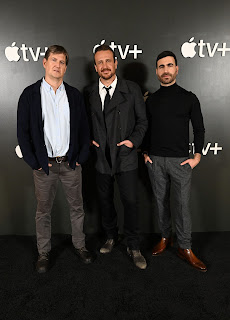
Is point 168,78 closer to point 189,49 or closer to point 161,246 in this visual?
point 189,49

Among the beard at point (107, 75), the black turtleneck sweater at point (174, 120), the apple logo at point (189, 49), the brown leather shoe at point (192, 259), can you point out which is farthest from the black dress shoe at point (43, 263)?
the apple logo at point (189, 49)

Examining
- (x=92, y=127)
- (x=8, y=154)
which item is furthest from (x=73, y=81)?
(x=8, y=154)

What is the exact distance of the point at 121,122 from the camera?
2199 mm

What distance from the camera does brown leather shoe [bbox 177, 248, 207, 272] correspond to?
7.19 feet

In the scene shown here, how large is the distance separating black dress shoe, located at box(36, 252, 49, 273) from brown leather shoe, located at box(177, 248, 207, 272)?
117cm

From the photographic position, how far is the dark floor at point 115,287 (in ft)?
5.82

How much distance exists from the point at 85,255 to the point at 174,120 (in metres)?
1.40

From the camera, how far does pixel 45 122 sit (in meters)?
2.09

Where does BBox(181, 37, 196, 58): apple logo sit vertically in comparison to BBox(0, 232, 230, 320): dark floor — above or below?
above

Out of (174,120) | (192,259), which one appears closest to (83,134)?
(174,120)

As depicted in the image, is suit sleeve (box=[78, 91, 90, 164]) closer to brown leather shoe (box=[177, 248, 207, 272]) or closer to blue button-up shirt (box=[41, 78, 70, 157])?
blue button-up shirt (box=[41, 78, 70, 157])

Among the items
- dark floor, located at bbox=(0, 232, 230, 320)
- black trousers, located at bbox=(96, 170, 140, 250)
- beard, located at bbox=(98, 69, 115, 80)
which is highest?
beard, located at bbox=(98, 69, 115, 80)

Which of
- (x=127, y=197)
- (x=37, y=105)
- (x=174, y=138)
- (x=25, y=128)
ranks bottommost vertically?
(x=127, y=197)

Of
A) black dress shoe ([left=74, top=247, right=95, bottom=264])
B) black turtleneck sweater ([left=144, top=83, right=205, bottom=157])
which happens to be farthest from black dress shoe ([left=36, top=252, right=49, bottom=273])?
black turtleneck sweater ([left=144, top=83, right=205, bottom=157])
